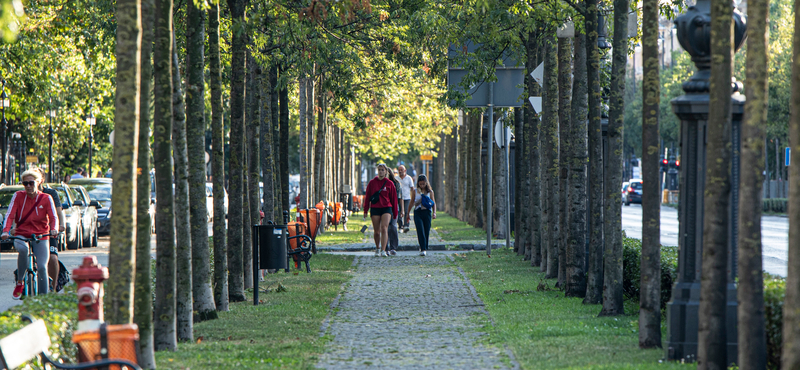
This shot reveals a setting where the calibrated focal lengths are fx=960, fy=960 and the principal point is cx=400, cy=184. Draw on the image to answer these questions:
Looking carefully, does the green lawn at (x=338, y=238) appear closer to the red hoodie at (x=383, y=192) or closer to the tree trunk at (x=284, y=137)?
the tree trunk at (x=284, y=137)

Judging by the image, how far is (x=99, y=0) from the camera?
13.1 metres

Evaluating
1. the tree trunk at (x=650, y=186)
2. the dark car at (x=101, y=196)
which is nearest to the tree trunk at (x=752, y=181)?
the tree trunk at (x=650, y=186)

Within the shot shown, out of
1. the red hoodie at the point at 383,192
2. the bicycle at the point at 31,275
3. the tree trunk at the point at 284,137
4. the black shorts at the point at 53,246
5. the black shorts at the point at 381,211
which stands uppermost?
the tree trunk at the point at 284,137

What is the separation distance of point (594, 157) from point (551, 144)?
3803 mm

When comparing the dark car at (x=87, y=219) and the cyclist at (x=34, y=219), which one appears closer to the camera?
the cyclist at (x=34, y=219)

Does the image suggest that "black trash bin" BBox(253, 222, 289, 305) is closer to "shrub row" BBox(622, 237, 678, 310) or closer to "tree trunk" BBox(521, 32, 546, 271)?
"shrub row" BBox(622, 237, 678, 310)

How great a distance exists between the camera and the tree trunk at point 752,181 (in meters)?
5.68

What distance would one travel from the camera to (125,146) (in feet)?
20.2

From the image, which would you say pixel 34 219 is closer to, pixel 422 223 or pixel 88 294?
pixel 88 294

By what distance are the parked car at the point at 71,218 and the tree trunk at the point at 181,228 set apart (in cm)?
1444

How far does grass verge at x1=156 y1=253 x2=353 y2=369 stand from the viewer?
7633 millimetres

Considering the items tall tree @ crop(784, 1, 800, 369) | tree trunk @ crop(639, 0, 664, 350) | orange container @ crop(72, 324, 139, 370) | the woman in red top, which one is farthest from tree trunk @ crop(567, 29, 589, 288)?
the woman in red top

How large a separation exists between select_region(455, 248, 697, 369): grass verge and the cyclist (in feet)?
18.7

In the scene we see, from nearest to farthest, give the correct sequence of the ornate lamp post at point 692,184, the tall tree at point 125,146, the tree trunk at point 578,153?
the tall tree at point 125,146, the ornate lamp post at point 692,184, the tree trunk at point 578,153
